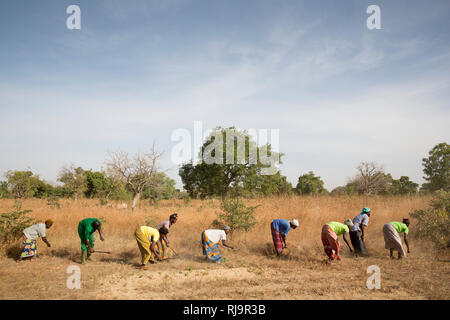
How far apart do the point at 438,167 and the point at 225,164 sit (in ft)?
108

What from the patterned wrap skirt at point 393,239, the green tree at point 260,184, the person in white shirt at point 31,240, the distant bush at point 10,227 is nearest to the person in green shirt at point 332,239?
the patterned wrap skirt at point 393,239

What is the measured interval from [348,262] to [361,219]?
1637 mm

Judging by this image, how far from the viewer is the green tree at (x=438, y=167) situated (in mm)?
37469

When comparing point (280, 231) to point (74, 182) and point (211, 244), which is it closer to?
point (211, 244)

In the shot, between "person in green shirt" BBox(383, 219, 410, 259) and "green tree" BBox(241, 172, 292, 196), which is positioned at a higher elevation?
"green tree" BBox(241, 172, 292, 196)

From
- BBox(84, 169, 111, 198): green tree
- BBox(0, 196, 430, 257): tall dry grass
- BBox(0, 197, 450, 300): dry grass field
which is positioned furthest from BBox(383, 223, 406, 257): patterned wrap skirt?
BBox(84, 169, 111, 198): green tree

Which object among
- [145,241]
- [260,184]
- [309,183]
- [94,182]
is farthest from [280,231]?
[309,183]

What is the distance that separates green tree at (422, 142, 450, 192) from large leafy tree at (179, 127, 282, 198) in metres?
26.5

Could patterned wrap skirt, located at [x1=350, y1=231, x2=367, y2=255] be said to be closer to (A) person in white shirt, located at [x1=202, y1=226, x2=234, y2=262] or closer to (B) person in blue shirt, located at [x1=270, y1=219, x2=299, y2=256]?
(B) person in blue shirt, located at [x1=270, y1=219, x2=299, y2=256]

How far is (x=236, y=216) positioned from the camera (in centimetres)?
979

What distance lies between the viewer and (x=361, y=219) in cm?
854

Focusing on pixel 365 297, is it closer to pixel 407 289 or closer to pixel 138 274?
pixel 407 289

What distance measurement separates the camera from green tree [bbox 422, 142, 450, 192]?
37.5 m

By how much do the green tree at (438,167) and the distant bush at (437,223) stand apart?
114 feet
